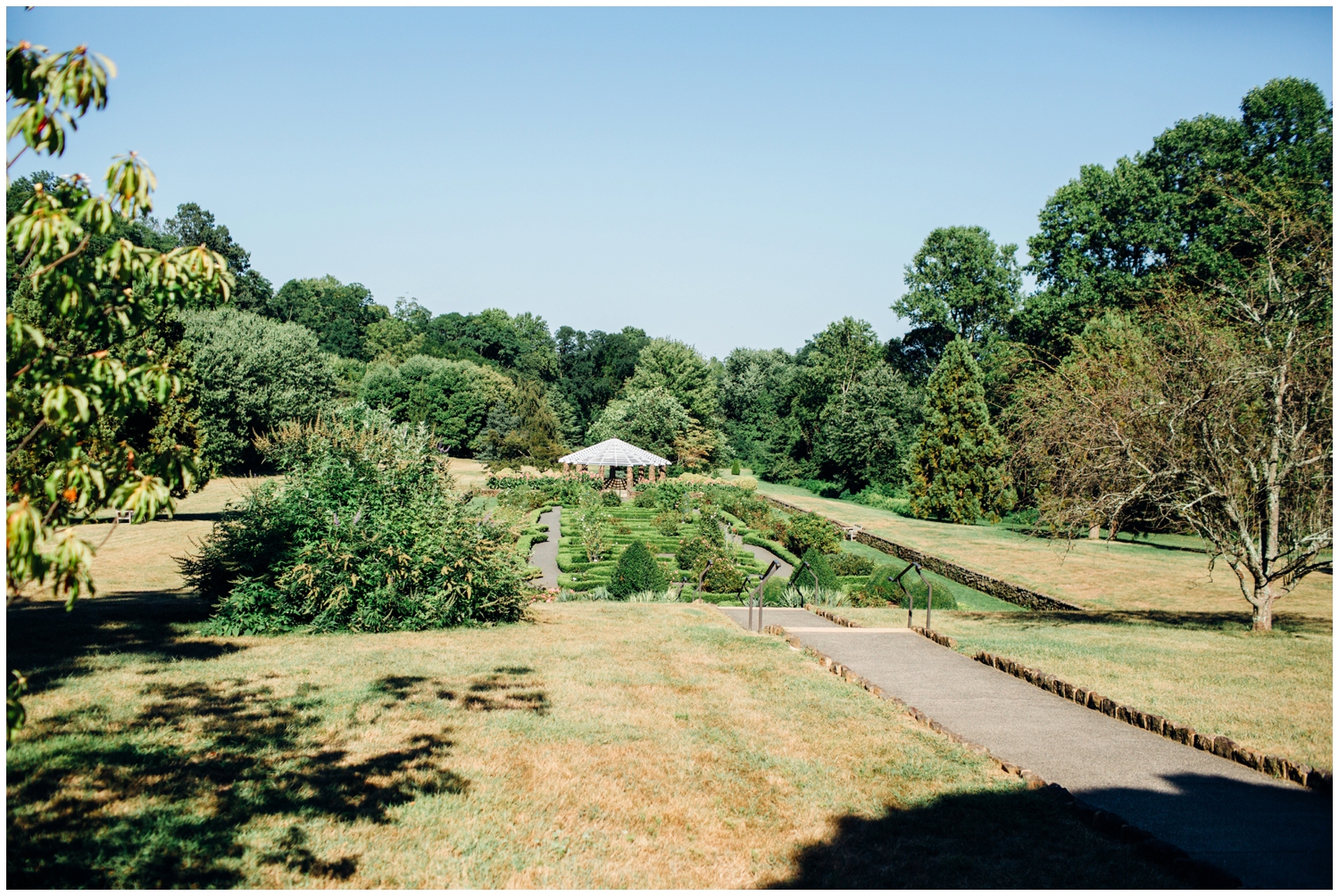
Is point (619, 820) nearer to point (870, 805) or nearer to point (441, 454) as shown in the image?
point (870, 805)

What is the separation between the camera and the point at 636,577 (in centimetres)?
1723

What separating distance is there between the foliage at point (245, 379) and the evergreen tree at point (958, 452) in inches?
962

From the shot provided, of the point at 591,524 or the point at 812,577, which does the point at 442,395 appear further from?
the point at 812,577

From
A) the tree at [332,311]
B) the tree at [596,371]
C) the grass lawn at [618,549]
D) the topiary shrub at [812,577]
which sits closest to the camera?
the topiary shrub at [812,577]

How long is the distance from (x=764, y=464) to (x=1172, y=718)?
5102cm

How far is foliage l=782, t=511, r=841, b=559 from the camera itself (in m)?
23.5

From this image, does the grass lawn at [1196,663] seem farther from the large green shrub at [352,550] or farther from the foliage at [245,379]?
the foliage at [245,379]

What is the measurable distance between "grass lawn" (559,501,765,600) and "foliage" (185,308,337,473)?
11.6m

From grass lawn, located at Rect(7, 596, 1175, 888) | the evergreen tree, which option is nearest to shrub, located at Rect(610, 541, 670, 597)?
grass lawn, located at Rect(7, 596, 1175, 888)

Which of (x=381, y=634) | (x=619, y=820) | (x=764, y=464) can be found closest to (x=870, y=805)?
(x=619, y=820)

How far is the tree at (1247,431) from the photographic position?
11.9 m

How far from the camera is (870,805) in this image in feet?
18.0

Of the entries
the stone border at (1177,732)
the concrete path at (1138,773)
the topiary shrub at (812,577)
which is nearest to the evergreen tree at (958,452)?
the topiary shrub at (812,577)

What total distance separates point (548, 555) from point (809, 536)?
771 cm
